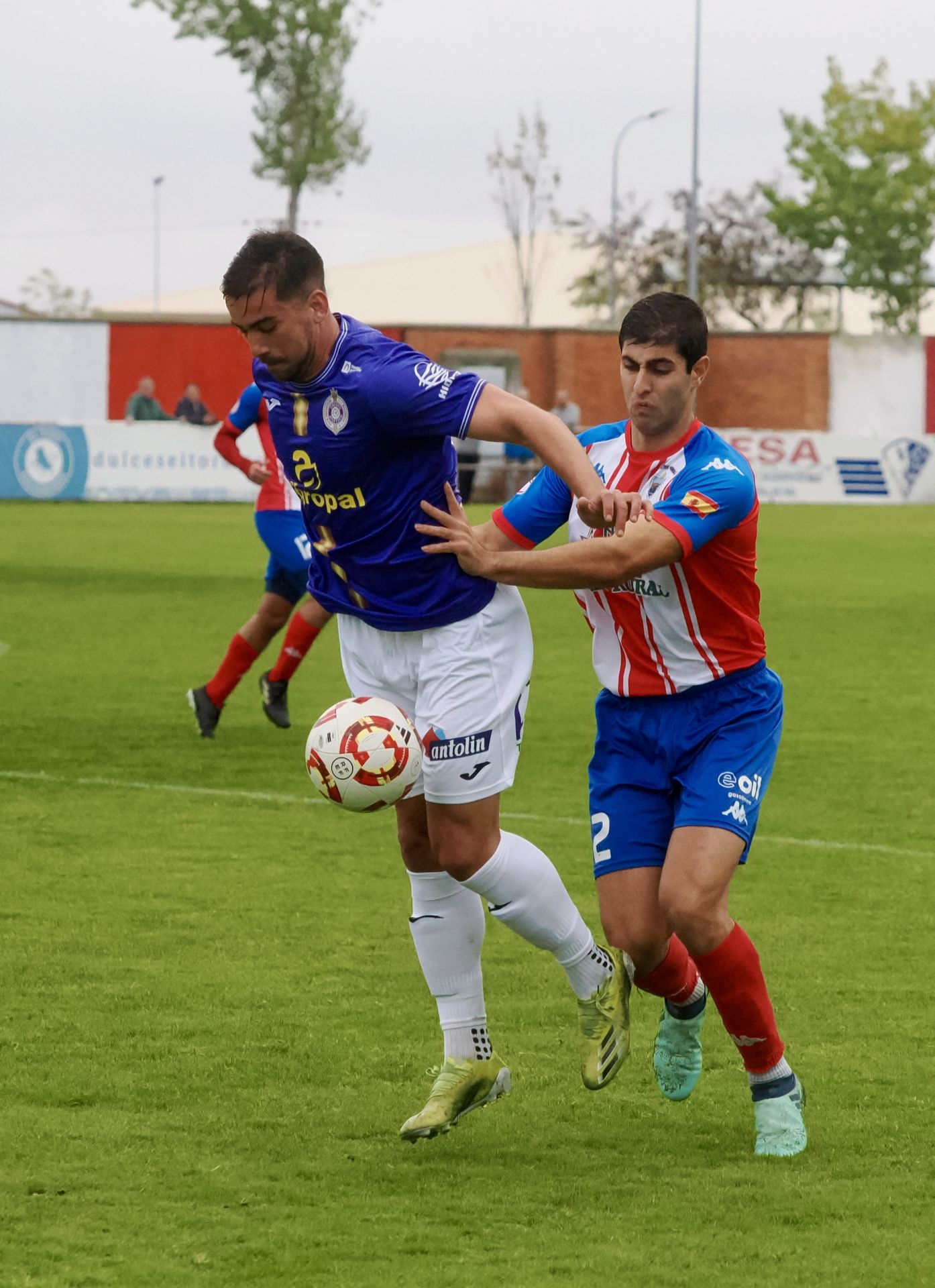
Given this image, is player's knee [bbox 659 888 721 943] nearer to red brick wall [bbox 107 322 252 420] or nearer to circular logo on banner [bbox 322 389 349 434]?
circular logo on banner [bbox 322 389 349 434]

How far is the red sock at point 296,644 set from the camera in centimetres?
1068

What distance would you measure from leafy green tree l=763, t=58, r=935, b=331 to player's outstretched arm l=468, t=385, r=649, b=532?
5495 centimetres

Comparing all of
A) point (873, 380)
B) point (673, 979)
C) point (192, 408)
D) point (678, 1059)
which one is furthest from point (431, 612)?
point (873, 380)

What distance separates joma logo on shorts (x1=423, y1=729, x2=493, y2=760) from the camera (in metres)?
4.60

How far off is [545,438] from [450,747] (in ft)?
2.55

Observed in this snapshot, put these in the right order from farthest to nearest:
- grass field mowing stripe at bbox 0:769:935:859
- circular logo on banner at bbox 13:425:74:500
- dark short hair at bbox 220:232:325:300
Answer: circular logo on banner at bbox 13:425:74:500
grass field mowing stripe at bbox 0:769:935:859
dark short hair at bbox 220:232:325:300

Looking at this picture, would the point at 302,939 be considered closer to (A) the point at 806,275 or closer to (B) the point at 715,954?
(B) the point at 715,954

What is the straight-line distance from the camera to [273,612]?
415 inches

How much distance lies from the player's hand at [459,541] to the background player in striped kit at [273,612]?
5962 mm

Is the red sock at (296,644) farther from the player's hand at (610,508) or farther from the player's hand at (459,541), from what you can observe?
the player's hand at (610,508)

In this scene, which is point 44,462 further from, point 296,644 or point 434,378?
point 434,378

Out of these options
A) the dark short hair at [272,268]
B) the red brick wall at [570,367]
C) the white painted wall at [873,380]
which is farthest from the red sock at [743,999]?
the white painted wall at [873,380]

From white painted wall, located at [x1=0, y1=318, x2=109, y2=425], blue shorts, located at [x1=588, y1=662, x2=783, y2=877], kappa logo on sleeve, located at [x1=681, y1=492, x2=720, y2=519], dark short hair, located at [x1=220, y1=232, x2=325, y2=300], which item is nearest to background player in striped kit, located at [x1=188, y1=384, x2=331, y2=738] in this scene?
blue shorts, located at [x1=588, y1=662, x2=783, y2=877]

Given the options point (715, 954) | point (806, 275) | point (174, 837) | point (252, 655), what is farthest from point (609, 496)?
point (806, 275)
